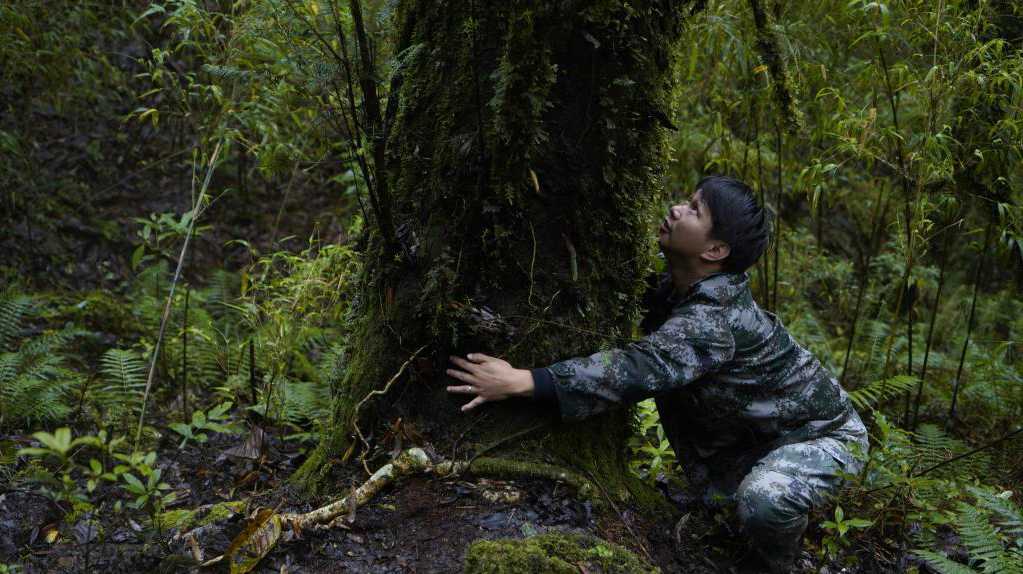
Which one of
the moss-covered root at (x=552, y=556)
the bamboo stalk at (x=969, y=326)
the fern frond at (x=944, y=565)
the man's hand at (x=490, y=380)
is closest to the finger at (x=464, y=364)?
the man's hand at (x=490, y=380)

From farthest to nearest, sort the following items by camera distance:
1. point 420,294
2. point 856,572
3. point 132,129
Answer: point 132,129, point 856,572, point 420,294

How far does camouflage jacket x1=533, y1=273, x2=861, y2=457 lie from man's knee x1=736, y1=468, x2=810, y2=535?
35 cm

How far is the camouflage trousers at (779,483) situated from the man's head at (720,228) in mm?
882

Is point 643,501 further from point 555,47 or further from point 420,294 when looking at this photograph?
point 555,47

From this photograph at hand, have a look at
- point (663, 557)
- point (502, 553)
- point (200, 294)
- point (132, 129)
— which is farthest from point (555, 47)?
point (132, 129)

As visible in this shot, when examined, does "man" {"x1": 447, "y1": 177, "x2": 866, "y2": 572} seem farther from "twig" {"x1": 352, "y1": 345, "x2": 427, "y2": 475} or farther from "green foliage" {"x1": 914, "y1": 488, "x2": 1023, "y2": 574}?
"green foliage" {"x1": 914, "y1": 488, "x2": 1023, "y2": 574}

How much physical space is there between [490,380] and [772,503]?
1251 mm

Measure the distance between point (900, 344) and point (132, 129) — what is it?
354 inches

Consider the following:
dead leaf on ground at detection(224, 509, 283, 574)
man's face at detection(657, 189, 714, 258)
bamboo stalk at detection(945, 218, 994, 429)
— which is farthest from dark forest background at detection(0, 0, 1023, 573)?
man's face at detection(657, 189, 714, 258)

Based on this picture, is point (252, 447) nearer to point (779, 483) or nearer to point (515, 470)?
point (515, 470)

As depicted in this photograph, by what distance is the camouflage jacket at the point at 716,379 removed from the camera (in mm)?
2738

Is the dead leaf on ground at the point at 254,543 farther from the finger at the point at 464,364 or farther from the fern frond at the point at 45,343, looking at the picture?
the fern frond at the point at 45,343

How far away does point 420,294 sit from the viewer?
2842 mm

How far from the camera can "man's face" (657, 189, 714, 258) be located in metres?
3.26
